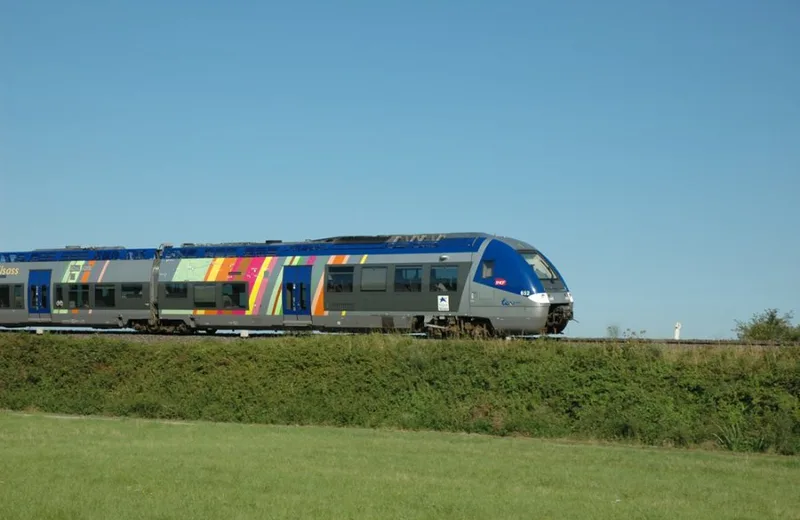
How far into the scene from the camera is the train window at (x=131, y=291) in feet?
131

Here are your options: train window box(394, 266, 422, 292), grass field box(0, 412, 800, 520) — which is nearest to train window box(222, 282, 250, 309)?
train window box(394, 266, 422, 292)

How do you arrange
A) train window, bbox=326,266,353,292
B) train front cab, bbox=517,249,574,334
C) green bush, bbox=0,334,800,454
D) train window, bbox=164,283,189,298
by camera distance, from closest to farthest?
1. green bush, bbox=0,334,800,454
2. train front cab, bbox=517,249,574,334
3. train window, bbox=326,266,353,292
4. train window, bbox=164,283,189,298

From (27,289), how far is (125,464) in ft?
94.3

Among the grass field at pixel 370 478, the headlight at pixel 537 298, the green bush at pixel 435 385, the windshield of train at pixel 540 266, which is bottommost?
the grass field at pixel 370 478

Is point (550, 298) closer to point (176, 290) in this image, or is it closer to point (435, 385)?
point (435, 385)

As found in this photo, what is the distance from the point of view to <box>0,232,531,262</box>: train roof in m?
33.2

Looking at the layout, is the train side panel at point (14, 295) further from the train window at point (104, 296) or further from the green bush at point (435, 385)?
the green bush at point (435, 385)

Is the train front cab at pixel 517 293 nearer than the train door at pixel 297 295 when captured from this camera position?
Yes

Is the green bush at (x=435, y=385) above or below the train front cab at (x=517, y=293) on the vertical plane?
below

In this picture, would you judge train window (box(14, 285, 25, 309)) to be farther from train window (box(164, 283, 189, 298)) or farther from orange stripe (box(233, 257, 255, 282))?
orange stripe (box(233, 257, 255, 282))

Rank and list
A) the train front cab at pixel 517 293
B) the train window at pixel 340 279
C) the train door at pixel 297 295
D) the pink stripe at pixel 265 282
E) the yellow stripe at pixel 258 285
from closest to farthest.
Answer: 1. the train front cab at pixel 517 293
2. the train window at pixel 340 279
3. the train door at pixel 297 295
4. the pink stripe at pixel 265 282
5. the yellow stripe at pixel 258 285

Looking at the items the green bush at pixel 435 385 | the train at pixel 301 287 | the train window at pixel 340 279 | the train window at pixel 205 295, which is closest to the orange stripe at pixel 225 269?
the train at pixel 301 287

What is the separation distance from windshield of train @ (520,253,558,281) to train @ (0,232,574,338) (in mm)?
46

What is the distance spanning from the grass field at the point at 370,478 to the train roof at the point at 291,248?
519 inches
